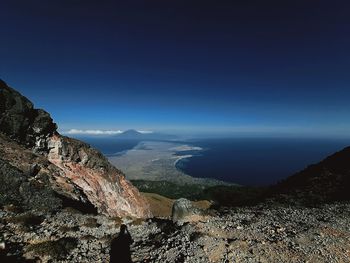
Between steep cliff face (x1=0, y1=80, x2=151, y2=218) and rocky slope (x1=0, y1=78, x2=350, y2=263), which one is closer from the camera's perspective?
rocky slope (x1=0, y1=78, x2=350, y2=263)

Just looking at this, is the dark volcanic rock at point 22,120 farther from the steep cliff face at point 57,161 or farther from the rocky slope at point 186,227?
the rocky slope at point 186,227

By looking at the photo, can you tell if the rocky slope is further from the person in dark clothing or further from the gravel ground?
the person in dark clothing

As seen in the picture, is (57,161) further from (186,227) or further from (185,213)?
(186,227)

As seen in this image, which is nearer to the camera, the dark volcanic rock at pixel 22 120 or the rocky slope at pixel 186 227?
the rocky slope at pixel 186 227

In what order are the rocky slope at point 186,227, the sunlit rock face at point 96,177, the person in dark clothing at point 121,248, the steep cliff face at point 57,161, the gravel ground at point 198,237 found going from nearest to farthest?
the gravel ground at point 198,237
the rocky slope at point 186,227
the person in dark clothing at point 121,248
the steep cliff face at point 57,161
the sunlit rock face at point 96,177

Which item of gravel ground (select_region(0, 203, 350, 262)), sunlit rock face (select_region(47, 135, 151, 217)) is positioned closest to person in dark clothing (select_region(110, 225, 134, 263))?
gravel ground (select_region(0, 203, 350, 262))

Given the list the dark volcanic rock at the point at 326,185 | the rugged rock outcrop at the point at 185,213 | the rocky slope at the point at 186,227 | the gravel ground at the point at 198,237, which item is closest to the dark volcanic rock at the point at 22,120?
the rocky slope at the point at 186,227
